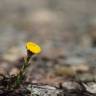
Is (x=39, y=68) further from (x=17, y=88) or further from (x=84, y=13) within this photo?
(x=84, y=13)

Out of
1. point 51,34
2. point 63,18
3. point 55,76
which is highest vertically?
point 63,18

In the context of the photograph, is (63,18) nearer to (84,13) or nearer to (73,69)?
(84,13)

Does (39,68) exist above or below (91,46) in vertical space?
below

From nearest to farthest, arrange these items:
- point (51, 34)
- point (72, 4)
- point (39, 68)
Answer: point (39, 68) → point (51, 34) → point (72, 4)

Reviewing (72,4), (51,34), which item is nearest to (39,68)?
(51,34)

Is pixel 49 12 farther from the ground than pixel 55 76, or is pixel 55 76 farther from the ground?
pixel 49 12

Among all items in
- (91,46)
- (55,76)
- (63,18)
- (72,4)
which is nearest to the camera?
(55,76)

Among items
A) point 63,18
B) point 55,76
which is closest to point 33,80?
point 55,76

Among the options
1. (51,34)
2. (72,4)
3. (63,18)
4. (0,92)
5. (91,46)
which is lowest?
(0,92)

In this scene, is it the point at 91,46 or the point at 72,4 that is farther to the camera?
the point at 72,4
